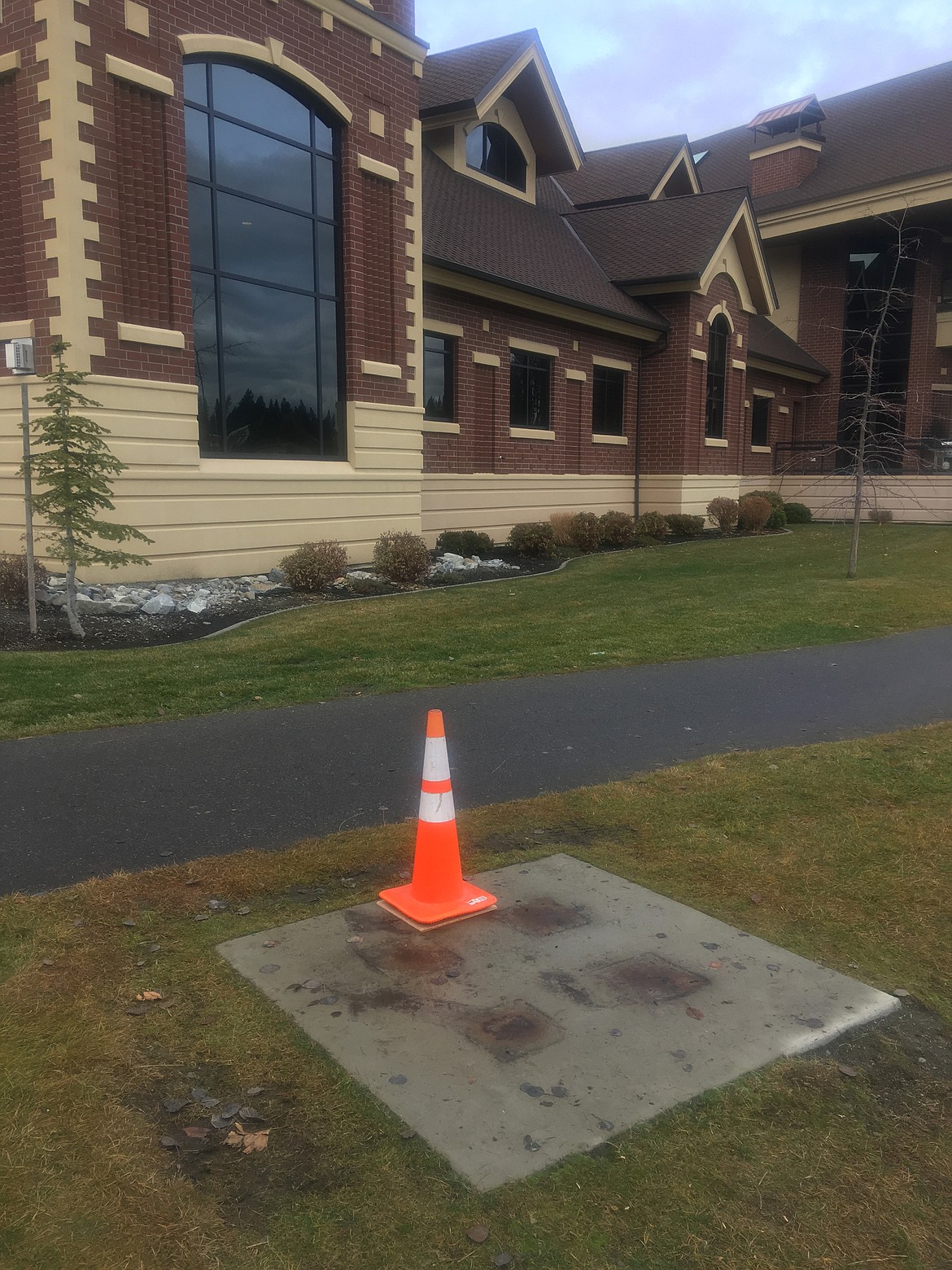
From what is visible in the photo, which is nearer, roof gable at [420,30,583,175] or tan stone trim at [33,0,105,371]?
tan stone trim at [33,0,105,371]

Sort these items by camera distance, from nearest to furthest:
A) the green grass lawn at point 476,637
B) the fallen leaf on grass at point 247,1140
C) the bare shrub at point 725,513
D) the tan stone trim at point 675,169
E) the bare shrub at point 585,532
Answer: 1. the fallen leaf on grass at point 247,1140
2. the green grass lawn at point 476,637
3. the bare shrub at point 585,532
4. the bare shrub at point 725,513
5. the tan stone trim at point 675,169

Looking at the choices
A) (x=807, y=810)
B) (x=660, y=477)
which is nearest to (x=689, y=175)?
(x=660, y=477)

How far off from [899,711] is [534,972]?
4.75 m

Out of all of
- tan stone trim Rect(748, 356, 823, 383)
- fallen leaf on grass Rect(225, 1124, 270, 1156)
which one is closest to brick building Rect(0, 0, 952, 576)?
tan stone trim Rect(748, 356, 823, 383)

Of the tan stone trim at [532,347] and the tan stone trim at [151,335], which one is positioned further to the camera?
the tan stone trim at [532,347]

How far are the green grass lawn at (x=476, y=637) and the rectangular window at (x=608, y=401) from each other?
804 centimetres

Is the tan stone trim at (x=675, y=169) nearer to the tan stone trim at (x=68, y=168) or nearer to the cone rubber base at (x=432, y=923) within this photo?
the tan stone trim at (x=68, y=168)

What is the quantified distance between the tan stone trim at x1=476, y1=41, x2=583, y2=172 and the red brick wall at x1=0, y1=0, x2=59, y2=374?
1052 cm

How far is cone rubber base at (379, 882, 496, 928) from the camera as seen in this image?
374 centimetres

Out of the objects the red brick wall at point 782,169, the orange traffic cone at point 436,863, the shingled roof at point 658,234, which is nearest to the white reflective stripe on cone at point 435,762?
the orange traffic cone at point 436,863

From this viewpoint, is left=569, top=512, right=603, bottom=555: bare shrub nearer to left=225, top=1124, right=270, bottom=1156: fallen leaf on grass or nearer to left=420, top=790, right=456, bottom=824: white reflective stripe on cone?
left=420, top=790, right=456, bottom=824: white reflective stripe on cone

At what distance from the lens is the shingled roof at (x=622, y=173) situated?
27141 millimetres

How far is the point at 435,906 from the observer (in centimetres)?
380

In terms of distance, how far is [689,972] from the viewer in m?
3.38
